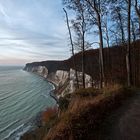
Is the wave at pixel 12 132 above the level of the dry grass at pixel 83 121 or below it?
below

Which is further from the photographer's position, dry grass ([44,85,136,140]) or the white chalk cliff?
the white chalk cliff

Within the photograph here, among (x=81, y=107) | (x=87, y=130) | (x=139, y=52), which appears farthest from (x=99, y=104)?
(x=139, y=52)

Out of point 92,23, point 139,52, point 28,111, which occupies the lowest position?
point 28,111

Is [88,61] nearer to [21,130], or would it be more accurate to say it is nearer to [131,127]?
[21,130]

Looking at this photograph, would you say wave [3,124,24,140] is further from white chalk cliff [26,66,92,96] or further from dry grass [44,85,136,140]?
dry grass [44,85,136,140]

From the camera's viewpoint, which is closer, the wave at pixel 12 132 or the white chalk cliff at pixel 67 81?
Answer: the wave at pixel 12 132

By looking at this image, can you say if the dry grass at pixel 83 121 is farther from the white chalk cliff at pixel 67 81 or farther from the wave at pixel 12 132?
the white chalk cliff at pixel 67 81

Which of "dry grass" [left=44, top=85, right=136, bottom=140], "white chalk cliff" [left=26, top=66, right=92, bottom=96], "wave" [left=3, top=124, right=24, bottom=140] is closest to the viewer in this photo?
"dry grass" [left=44, top=85, right=136, bottom=140]

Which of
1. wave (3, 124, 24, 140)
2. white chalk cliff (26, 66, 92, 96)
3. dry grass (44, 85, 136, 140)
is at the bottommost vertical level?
wave (3, 124, 24, 140)

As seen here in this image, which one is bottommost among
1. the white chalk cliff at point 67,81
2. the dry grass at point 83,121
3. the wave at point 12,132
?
the wave at point 12,132

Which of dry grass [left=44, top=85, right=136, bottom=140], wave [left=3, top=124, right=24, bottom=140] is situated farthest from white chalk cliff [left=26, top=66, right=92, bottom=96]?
dry grass [left=44, top=85, right=136, bottom=140]

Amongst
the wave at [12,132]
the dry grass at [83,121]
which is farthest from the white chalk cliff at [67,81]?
the dry grass at [83,121]
